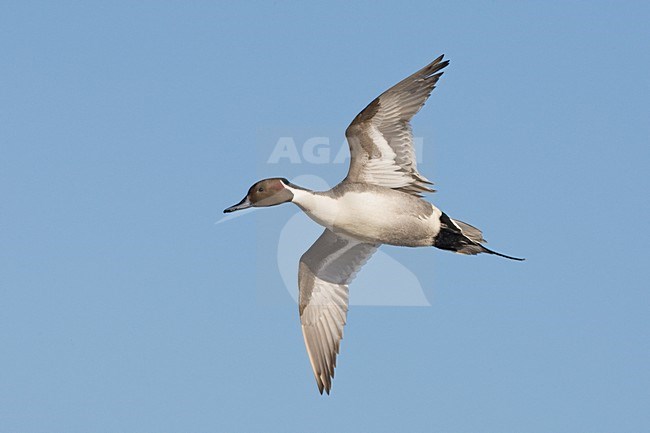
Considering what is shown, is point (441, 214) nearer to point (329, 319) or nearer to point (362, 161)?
point (362, 161)

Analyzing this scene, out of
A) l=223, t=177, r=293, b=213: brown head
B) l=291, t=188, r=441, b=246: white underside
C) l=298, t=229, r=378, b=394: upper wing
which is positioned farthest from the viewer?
l=298, t=229, r=378, b=394: upper wing

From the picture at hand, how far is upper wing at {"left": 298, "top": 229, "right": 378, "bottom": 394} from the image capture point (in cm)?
1302

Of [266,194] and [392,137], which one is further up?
[392,137]

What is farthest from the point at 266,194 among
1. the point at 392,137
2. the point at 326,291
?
the point at 326,291

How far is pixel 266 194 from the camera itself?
11.7 m

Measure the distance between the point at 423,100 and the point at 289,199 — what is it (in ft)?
6.03

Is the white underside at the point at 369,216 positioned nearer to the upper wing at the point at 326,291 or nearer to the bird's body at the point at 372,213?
the bird's body at the point at 372,213

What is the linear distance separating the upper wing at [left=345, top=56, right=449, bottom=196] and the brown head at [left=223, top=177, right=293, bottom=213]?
75cm

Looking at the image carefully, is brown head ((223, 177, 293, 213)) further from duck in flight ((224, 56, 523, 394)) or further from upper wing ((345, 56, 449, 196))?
upper wing ((345, 56, 449, 196))

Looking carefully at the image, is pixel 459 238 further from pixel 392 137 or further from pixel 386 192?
pixel 392 137

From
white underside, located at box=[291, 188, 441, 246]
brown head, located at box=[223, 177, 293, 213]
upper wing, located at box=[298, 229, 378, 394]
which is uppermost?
brown head, located at box=[223, 177, 293, 213]

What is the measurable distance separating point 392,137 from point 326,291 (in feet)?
8.29

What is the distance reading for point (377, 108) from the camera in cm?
1145

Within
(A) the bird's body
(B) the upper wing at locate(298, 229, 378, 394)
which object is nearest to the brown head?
(A) the bird's body
